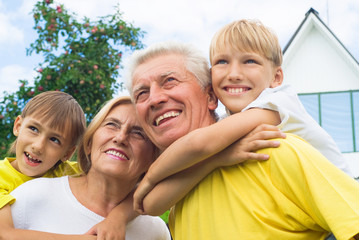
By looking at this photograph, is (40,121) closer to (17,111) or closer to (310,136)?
(310,136)

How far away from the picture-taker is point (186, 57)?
91.7 inches

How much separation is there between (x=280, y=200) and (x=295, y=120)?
0.49m

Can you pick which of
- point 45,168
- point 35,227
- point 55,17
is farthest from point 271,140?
point 55,17

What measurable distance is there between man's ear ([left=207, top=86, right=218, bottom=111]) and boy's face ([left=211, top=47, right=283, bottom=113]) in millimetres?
66

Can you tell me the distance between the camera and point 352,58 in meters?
12.4

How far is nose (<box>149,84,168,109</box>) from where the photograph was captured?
2164mm

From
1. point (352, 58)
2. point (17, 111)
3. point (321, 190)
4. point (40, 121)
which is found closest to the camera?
point (321, 190)

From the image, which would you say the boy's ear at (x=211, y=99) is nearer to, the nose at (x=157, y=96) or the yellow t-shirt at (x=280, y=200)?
the nose at (x=157, y=96)

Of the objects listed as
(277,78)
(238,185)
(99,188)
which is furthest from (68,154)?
(238,185)

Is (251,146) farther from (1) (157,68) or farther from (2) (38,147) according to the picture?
(2) (38,147)

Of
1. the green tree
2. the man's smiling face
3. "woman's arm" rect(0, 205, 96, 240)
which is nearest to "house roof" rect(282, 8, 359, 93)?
the green tree

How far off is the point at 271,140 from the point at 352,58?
1180cm

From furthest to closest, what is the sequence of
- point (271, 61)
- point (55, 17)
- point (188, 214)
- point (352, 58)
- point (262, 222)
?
point (352, 58), point (55, 17), point (271, 61), point (188, 214), point (262, 222)

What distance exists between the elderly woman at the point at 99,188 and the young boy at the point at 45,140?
365mm
